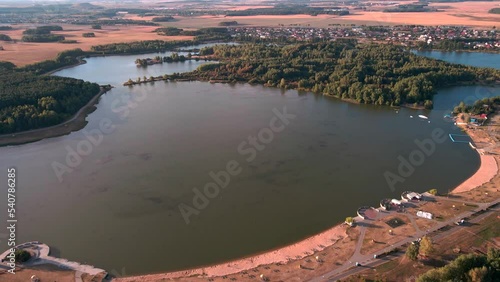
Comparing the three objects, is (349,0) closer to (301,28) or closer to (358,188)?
(301,28)

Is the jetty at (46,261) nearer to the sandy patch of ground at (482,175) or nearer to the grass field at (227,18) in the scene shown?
the sandy patch of ground at (482,175)

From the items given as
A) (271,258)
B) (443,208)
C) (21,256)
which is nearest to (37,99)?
(21,256)

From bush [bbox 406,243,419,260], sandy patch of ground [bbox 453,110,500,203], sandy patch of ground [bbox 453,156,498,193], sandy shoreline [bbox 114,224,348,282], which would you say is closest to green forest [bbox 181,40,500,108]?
sandy patch of ground [bbox 453,110,500,203]

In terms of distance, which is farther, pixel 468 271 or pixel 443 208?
pixel 443 208

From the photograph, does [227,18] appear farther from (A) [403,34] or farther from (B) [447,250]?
(B) [447,250]


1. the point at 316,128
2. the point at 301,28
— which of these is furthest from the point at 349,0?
the point at 316,128
